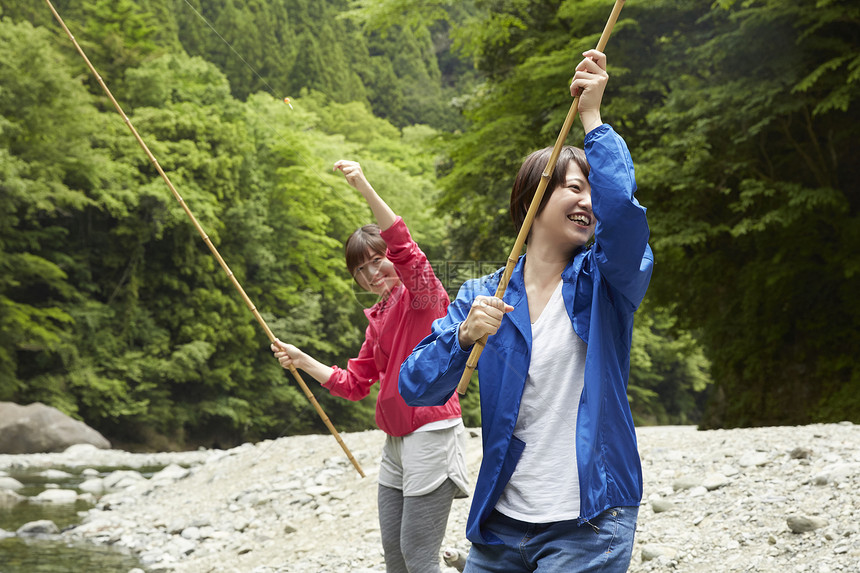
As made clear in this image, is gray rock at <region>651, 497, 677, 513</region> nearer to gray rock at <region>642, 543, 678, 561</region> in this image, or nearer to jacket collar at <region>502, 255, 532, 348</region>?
gray rock at <region>642, 543, 678, 561</region>

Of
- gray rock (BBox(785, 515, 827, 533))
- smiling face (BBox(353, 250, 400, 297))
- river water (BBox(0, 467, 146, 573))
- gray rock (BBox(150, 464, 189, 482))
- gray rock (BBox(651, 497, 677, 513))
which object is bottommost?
river water (BBox(0, 467, 146, 573))

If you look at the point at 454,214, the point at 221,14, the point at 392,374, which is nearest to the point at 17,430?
the point at 454,214

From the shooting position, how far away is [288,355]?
322cm

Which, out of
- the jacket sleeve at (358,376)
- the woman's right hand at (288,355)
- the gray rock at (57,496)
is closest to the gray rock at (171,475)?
the gray rock at (57,496)

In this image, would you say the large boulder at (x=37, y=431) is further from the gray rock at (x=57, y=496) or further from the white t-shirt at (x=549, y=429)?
the white t-shirt at (x=549, y=429)

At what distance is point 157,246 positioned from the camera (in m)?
22.9

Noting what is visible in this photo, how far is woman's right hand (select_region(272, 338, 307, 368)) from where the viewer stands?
3154 millimetres

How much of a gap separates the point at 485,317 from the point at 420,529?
125cm

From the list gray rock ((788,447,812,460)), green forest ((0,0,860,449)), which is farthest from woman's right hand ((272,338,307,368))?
gray rock ((788,447,812,460))

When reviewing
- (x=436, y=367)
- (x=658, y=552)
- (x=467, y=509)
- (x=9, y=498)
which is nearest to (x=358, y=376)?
(x=436, y=367)

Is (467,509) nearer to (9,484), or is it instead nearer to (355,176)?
(355,176)

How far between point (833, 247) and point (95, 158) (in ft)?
55.2

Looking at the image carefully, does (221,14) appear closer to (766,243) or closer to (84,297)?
(84,297)

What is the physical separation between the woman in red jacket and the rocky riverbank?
2.06 meters
